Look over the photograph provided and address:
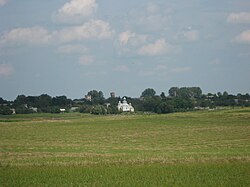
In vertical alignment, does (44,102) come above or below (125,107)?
above

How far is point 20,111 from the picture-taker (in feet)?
496

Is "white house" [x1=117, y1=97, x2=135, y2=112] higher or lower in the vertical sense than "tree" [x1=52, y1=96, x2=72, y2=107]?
lower

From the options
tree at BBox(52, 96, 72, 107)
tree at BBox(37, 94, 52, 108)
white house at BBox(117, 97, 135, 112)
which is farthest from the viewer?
tree at BBox(52, 96, 72, 107)

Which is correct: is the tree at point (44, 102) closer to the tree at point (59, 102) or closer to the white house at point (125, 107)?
the tree at point (59, 102)

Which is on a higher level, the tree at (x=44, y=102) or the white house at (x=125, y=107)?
the tree at (x=44, y=102)

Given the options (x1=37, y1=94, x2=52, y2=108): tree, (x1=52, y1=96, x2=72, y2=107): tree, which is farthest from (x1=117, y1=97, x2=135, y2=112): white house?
(x1=37, y1=94, x2=52, y2=108): tree

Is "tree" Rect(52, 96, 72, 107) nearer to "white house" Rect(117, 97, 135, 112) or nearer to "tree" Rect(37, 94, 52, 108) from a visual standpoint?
"tree" Rect(37, 94, 52, 108)

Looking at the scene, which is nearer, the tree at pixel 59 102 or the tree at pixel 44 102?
the tree at pixel 44 102

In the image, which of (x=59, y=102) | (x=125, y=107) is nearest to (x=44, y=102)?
(x=59, y=102)

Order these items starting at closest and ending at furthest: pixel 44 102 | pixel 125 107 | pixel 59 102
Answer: pixel 125 107
pixel 44 102
pixel 59 102

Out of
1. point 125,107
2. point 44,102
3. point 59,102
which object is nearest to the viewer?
point 125,107

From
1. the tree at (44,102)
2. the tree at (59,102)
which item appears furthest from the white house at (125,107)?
the tree at (44,102)

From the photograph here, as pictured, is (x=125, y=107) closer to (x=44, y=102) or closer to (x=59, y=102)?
(x=59, y=102)

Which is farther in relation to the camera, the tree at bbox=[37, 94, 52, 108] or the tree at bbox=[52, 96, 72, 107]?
the tree at bbox=[52, 96, 72, 107]
